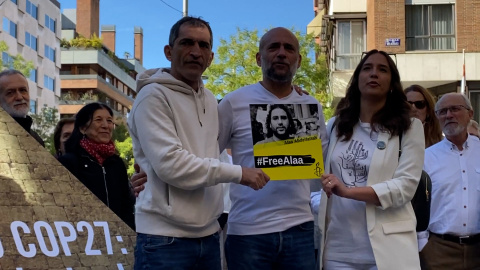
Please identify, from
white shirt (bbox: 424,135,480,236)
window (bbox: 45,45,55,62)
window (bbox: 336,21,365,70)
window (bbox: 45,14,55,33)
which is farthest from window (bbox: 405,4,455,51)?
window (bbox: 45,45,55,62)

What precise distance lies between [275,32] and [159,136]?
3.57 ft

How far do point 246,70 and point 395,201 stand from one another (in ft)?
85.1

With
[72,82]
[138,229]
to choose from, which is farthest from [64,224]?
[72,82]

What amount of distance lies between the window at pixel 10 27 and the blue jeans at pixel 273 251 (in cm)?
5501

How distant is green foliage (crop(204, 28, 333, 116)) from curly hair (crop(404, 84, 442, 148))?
73.9ft

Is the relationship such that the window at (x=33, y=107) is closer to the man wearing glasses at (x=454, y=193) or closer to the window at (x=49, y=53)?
the window at (x=49, y=53)

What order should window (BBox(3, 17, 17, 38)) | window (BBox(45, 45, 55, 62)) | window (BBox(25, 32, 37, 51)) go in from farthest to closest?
window (BBox(45, 45, 55, 62)), window (BBox(25, 32, 37, 51)), window (BBox(3, 17, 17, 38))

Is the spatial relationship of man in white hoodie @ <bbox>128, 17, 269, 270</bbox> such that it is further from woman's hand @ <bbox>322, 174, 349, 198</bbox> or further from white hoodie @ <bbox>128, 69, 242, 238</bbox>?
woman's hand @ <bbox>322, 174, 349, 198</bbox>

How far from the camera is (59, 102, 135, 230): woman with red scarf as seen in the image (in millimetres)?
5766

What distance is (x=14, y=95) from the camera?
20.0 ft

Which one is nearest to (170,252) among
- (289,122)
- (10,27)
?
(289,122)

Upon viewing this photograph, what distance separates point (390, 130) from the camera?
3443 mm

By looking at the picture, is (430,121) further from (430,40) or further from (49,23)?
(49,23)

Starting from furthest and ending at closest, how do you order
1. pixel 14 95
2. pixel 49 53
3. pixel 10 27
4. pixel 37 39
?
pixel 49 53 < pixel 37 39 < pixel 10 27 < pixel 14 95
